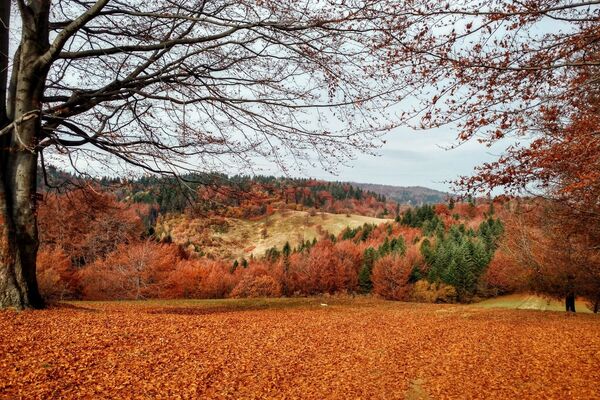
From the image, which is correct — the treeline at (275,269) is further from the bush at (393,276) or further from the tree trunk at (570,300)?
the tree trunk at (570,300)

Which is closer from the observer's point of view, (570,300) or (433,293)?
(570,300)

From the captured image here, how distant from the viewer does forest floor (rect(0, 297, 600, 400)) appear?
4266 millimetres

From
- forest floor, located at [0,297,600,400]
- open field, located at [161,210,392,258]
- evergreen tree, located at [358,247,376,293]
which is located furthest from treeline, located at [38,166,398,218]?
open field, located at [161,210,392,258]

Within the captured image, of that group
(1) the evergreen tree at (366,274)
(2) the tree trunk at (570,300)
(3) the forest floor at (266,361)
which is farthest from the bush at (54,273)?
(1) the evergreen tree at (366,274)

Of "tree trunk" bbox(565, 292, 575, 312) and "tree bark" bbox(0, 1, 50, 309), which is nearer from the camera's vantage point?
"tree bark" bbox(0, 1, 50, 309)

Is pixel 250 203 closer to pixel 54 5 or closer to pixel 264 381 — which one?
pixel 264 381

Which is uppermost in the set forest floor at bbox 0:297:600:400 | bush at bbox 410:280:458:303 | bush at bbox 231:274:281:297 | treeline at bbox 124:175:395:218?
treeline at bbox 124:175:395:218

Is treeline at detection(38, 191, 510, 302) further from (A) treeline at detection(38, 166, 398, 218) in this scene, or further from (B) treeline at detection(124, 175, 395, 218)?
(B) treeline at detection(124, 175, 395, 218)

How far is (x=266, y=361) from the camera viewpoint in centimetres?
588

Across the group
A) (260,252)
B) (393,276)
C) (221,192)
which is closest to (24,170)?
(221,192)

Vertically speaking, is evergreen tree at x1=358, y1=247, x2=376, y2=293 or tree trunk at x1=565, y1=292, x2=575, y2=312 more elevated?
tree trunk at x1=565, y1=292, x2=575, y2=312

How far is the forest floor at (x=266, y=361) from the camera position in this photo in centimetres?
427

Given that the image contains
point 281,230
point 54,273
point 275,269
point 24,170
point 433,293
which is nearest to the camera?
point 24,170

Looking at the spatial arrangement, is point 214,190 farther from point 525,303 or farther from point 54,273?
point 525,303
